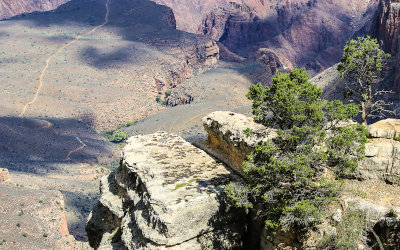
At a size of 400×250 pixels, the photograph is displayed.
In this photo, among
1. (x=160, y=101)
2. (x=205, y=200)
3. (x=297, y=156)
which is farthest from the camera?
(x=160, y=101)

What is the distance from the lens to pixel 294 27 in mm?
171125

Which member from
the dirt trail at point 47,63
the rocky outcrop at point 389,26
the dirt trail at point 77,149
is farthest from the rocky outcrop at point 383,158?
the dirt trail at point 47,63

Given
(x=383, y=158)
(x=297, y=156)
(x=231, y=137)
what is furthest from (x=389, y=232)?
(x=231, y=137)

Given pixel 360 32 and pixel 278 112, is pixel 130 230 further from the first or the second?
pixel 360 32

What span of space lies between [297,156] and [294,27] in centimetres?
16282

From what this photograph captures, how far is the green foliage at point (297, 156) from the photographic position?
16750mm

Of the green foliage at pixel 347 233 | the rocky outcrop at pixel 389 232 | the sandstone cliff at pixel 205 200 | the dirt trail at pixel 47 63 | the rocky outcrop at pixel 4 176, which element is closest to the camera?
the green foliage at pixel 347 233

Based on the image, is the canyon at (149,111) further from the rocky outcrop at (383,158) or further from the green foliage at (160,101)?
the green foliage at (160,101)

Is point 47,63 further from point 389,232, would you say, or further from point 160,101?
point 389,232

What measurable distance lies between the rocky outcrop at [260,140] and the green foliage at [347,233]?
3691 mm

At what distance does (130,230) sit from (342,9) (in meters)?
177

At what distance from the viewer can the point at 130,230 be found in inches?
838

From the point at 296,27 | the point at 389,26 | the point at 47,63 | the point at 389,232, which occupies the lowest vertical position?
the point at 47,63

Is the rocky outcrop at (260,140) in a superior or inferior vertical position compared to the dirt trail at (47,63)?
superior
